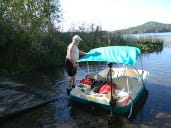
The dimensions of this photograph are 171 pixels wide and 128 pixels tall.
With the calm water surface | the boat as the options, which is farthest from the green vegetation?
the boat

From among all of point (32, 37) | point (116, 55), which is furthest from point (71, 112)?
point (32, 37)

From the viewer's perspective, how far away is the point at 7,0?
64.1 ft

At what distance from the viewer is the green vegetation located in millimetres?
16391

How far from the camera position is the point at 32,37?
17422 millimetres

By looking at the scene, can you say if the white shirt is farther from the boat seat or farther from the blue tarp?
the boat seat

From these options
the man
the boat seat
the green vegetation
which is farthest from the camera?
the green vegetation

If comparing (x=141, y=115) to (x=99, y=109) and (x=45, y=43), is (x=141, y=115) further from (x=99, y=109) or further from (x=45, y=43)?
(x=45, y=43)

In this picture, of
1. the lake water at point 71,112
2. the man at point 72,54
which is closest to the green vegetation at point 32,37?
the lake water at point 71,112

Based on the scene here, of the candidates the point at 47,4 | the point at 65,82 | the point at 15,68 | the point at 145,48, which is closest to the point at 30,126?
the point at 65,82

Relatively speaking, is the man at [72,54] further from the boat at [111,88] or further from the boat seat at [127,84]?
the boat seat at [127,84]

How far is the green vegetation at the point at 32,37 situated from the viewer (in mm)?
16391

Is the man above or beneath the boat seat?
above

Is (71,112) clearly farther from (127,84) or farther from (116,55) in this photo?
(116,55)

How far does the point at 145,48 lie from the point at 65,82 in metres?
22.6
